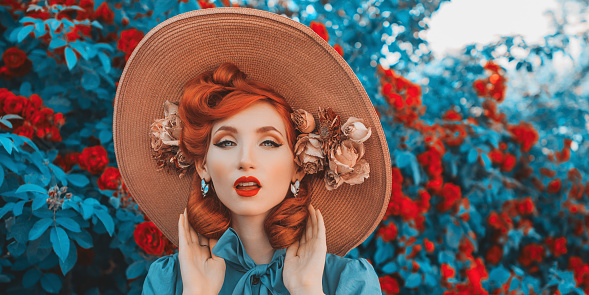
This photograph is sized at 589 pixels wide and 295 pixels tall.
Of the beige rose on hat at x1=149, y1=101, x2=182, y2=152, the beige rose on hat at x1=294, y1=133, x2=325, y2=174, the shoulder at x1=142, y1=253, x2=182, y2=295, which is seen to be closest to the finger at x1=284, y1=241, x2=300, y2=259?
the beige rose on hat at x1=294, y1=133, x2=325, y2=174

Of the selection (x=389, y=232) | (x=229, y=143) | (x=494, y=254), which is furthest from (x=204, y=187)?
(x=494, y=254)

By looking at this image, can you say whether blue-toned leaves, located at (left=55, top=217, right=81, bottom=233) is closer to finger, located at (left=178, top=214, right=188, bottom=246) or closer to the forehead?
finger, located at (left=178, top=214, right=188, bottom=246)

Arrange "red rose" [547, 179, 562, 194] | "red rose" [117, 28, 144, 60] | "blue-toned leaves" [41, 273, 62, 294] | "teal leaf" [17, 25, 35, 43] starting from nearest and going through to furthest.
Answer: "teal leaf" [17, 25, 35, 43] → "blue-toned leaves" [41, 273, 62, 294] → "red rose" [117, 28, 144, 60] → "red rose" [547, 179, 562, 194]

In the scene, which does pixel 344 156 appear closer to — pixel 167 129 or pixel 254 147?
pixel 254 147

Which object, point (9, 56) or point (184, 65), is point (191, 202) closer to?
point (184, 65)

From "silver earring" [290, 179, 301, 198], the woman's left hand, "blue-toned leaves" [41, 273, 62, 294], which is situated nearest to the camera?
the woman's left hand

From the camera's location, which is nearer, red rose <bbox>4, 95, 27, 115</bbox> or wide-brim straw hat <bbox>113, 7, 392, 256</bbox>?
wide-brim straw hat <bbox>113, 7, 392, 256</bbox>

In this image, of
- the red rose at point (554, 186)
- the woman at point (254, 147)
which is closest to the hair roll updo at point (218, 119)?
the woman at point (254, 147)

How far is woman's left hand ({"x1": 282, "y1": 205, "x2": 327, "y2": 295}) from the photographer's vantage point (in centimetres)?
109

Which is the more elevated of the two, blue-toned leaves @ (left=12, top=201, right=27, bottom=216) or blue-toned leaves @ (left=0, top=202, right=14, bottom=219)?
blue-toned leaves @ (left=12, top=201, right=27, bottom=216)

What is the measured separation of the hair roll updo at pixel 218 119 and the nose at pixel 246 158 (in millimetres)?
104

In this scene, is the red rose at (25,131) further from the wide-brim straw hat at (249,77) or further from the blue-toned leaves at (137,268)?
the blue-toned leaves at (137,268)

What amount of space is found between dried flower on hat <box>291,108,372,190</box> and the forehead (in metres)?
0.05

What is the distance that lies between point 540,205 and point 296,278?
82.7 inches
